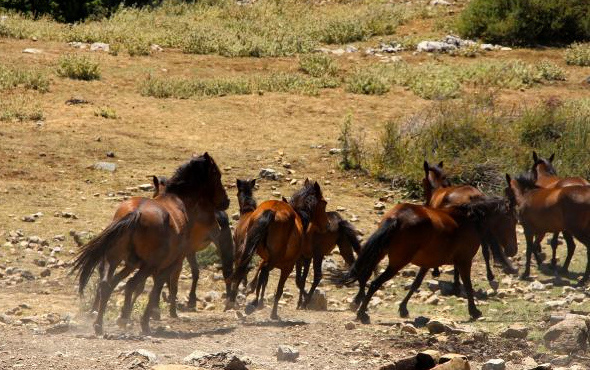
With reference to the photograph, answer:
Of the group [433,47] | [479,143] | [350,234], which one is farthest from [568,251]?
[433,47]

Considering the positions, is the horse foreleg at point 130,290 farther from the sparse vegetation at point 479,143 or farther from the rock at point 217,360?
the sparse vegetation at point 479,143

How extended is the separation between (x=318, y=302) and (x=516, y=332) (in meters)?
2.74

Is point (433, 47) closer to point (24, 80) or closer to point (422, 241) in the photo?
point (24, 80)

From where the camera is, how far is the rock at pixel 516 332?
32.8ft

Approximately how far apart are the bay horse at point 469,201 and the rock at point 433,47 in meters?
15.4

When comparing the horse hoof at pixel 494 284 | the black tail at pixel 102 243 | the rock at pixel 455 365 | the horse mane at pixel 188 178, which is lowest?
the horse hoof at pixel 494 284

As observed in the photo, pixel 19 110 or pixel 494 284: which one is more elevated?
pixel 19 110

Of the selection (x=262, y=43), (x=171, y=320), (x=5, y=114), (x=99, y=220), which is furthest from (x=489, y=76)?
(x=171, y=320)

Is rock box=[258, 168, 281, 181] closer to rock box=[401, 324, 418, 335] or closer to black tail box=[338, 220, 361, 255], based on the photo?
black tail box=[338, 220, 361, 255]

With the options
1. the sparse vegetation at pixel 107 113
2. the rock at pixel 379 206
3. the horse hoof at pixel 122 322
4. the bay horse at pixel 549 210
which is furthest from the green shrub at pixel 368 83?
the horse hoof at pixel 122 322

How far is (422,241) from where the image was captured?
1122 cm

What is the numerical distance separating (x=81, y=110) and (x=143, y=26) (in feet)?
32.1

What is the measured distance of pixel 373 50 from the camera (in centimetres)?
2933

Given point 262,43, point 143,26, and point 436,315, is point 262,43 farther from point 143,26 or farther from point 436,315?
point 436,315
